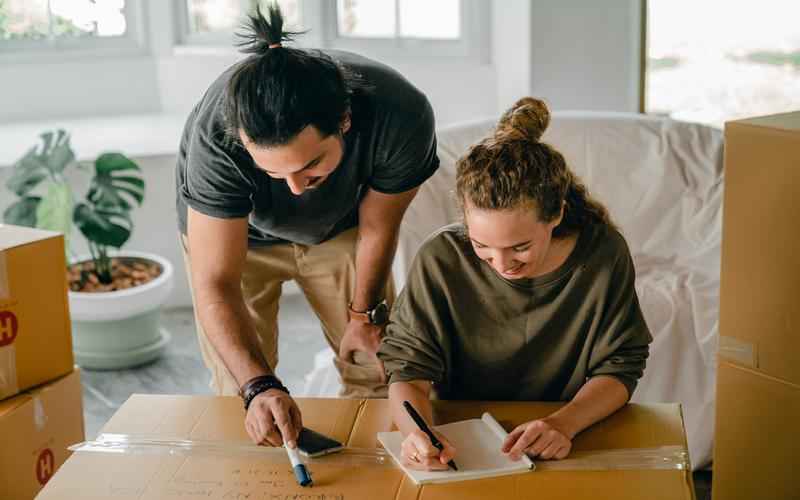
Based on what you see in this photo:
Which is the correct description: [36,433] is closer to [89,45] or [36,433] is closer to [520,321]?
[520,321]

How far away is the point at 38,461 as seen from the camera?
194cm

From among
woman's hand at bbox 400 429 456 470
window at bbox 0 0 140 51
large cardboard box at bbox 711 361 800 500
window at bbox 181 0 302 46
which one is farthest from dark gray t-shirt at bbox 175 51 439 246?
window at bbox 0 0 140 51

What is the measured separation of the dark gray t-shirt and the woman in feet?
0.69

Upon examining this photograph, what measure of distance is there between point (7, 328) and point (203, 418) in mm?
506

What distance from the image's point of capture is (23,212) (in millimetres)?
3012

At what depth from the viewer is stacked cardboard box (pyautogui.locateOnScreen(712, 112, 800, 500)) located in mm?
1615

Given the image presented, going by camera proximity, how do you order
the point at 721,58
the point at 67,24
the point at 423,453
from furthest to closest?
the point at 67,24
the point at 721,58
the point at 423,453

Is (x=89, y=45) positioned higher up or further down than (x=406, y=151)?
higher up

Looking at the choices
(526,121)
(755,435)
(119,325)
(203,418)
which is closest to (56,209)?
(119,325)

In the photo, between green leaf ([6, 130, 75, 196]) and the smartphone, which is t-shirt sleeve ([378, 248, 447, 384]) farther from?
green leaf ([6, 130, 75, 196])

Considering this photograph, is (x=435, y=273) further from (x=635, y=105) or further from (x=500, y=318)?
(x=635, y=105)

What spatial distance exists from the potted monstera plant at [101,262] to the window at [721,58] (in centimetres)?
166

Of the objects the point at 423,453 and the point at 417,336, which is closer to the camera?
the point at 423,453

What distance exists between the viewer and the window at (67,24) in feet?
12.2
